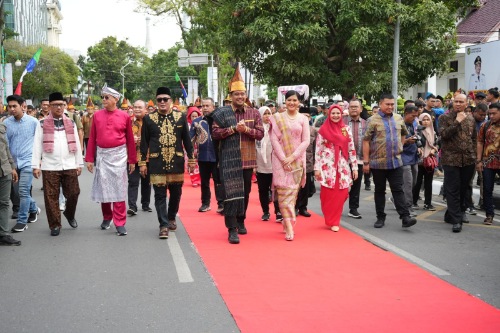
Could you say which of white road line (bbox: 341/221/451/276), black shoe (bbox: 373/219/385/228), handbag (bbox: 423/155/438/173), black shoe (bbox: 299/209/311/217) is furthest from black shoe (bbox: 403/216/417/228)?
handbag (bbox: 423/155/438/173)

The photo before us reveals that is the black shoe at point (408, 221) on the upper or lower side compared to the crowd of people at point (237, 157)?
lower

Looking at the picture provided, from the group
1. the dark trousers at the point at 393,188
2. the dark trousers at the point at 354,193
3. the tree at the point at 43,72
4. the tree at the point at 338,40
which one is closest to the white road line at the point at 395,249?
the dark trousers at the point at 393,188

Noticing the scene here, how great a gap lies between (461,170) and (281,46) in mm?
11533

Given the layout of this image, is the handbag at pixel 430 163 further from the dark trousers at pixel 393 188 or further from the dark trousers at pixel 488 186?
the dark trousers at pixel 393 188

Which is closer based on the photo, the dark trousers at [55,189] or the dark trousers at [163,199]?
the dark trousers at [163,199]

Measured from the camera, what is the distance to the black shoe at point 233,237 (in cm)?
824

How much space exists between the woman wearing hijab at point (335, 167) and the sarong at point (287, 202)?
0.96m

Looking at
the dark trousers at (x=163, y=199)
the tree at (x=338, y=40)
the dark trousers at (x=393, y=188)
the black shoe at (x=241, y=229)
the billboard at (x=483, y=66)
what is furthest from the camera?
the tree at (x=338, y=40)

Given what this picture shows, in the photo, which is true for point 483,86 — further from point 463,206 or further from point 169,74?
point 169,74

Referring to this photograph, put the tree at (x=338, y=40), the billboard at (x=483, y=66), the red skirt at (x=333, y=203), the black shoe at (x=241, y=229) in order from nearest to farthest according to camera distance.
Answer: the black shoe at (x=241, y=229)
the red skirt at (x=333, y=203)
the billboard at (x=483, y=66)
the tree at (x=338, y=40)

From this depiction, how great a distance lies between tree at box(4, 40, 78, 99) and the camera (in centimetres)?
6331

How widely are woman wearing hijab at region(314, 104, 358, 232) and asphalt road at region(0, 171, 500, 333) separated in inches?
18.6

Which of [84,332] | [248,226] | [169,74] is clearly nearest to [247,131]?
[248,226]

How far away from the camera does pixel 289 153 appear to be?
863 centimetres
